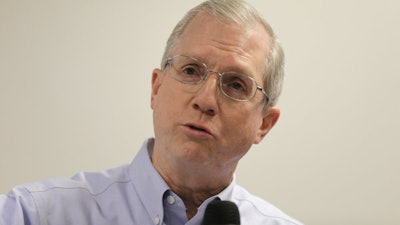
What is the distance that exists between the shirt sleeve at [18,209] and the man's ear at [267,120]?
69cm

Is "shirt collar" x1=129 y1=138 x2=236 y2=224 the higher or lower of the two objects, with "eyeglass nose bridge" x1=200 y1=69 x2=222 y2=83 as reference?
lower

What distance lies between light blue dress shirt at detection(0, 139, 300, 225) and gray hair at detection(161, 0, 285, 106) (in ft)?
1.09

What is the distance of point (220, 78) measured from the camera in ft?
4.47

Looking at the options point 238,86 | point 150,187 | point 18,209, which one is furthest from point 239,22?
point 18,209

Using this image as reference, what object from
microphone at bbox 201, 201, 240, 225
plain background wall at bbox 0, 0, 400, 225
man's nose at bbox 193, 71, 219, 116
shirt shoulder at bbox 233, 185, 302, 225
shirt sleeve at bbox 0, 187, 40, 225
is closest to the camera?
microphone at bbox 201, 201, 240, 225

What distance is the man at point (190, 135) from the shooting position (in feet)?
4.32

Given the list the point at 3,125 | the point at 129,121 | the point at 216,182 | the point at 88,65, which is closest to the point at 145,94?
the point at 129,121

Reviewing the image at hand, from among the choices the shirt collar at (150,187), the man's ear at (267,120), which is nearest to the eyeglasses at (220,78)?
the man's ear at (267,120)

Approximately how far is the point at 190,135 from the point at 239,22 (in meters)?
0.39

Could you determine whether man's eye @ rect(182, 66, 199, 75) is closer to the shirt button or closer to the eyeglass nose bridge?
the eyeglass nose bridge

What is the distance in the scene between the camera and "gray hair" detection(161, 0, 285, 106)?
4.81 ft

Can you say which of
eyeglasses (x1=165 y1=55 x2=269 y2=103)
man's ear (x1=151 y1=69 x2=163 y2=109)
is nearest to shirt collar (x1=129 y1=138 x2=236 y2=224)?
man's ear (x1=151 y1=69 x2=163 y2=109)

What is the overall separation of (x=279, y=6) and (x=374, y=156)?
803mm

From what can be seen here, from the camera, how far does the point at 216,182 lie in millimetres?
1488
